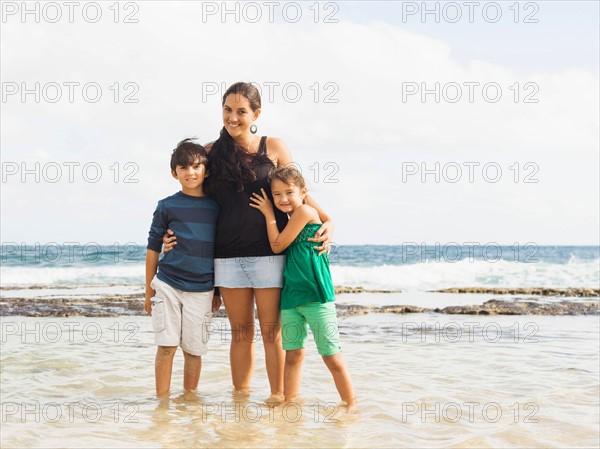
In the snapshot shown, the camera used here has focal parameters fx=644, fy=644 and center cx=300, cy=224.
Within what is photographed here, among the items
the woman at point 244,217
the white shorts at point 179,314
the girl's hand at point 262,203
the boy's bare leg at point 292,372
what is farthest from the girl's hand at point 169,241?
the boy's bare leg at point 292,372

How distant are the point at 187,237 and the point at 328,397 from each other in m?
1.84

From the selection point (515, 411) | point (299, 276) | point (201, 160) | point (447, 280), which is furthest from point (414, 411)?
point (447, 280)

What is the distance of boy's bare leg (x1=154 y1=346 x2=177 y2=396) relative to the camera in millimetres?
5000

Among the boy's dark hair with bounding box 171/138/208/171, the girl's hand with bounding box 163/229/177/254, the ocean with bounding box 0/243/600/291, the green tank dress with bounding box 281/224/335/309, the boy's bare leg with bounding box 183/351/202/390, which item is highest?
the boy's dark hair with bounding box 171/138/208/171

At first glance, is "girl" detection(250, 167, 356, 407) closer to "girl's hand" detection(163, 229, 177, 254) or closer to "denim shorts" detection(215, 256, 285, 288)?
"denim shorts" detection(215, 256, 285, 288)

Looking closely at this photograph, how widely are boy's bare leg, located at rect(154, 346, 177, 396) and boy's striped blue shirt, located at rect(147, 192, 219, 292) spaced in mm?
559

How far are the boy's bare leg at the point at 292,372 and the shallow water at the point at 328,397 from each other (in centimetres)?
10

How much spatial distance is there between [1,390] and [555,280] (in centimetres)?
2675

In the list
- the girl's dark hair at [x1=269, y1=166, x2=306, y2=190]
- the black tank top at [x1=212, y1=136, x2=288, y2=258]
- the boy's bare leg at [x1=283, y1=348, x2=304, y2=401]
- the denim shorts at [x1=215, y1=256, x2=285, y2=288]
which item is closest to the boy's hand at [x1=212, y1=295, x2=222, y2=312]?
the denim shorts at [x1=215, y1=256, x2=285, y2=288]

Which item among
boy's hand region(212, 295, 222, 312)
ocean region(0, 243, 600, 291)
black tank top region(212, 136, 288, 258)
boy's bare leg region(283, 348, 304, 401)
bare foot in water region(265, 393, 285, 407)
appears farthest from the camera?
→ ocean region(0, 243, 600, 291)

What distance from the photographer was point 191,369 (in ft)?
17.0

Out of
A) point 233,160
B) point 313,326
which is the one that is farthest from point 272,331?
point 233,160

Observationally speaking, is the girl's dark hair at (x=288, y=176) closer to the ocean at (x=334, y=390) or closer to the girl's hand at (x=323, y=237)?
the girl's hand at (x=323, y=237)

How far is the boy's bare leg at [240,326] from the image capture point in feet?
15.9
